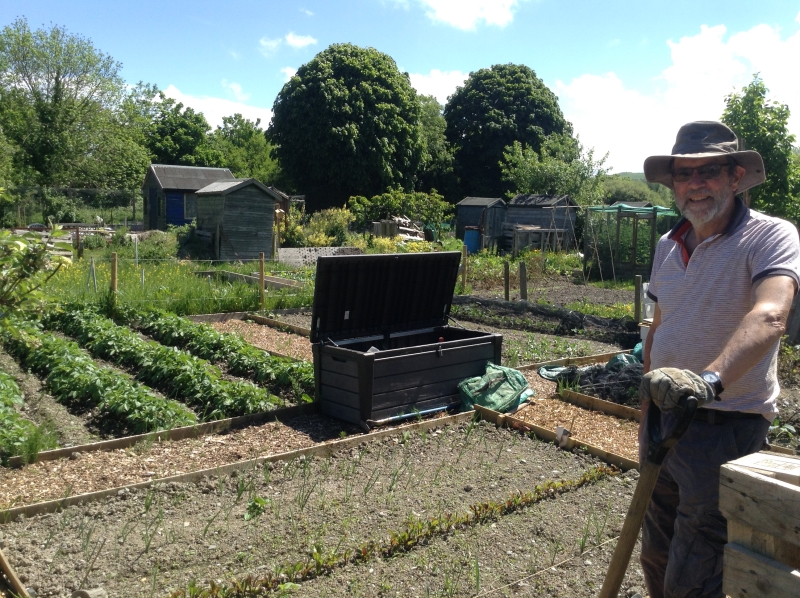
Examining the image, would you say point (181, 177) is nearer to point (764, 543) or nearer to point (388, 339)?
point (388, 339)

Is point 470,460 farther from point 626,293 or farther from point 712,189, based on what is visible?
point 626,293

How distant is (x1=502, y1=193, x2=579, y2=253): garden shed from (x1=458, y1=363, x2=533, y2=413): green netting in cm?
2077

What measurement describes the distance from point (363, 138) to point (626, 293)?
24412 millimetres

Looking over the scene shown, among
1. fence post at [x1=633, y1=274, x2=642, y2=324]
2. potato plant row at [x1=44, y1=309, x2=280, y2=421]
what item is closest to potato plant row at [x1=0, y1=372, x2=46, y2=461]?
potato plant row at [x1=44, y1=309, x2=280, y2=421]

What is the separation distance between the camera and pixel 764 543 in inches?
85.9

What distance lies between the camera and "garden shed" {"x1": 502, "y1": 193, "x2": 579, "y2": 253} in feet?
94.7

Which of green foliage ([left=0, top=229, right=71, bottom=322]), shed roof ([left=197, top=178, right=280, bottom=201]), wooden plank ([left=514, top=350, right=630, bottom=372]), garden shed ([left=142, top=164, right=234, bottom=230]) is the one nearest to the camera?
green foliage ([left=0, top=229, right=71, bottom=322])

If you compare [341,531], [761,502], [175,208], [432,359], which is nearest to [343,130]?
[175,208]

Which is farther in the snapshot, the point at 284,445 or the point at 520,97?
the point at 520,97

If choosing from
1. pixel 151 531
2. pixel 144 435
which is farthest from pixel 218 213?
pixel 151 531

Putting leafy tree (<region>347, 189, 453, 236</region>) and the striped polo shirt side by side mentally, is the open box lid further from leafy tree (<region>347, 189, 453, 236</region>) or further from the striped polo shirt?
leafy tree (<region>347, 189, 453, 236</region>)

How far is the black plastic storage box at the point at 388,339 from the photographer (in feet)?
24.7

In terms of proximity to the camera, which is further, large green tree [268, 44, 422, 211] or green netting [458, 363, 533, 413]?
large green tree [268, 44, 422, 211]

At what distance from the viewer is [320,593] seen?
409 centimetres
